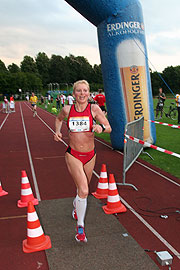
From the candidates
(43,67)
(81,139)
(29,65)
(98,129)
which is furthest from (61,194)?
(43,67)

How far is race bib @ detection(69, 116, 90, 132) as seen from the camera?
3861 millimetres

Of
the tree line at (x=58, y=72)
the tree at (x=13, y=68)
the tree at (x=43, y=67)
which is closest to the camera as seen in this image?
the tree line at (x=58, y=72)

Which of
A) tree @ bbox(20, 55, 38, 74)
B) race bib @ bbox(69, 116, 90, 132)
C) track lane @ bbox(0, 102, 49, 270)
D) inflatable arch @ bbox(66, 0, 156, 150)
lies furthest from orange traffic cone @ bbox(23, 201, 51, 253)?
tree @ bbox(20, 55, 38, 74)

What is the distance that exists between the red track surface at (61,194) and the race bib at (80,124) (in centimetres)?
177

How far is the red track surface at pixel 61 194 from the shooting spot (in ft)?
11.9

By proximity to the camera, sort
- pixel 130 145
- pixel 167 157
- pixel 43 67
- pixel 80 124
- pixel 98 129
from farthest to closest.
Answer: pixel 43 67
pixel 167 157
pixel 130 145
pixel 80 124
pixel 98 129

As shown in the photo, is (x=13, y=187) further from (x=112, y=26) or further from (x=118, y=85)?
(x=112, y=26)

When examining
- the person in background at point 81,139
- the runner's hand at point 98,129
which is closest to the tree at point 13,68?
the person in background at point 81,139

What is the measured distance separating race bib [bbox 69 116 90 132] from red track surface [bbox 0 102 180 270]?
177 centimetres

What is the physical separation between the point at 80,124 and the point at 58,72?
432 ft

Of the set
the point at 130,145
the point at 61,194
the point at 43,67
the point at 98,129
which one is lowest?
the point at 61,194

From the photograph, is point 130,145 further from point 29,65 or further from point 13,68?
point 13,68

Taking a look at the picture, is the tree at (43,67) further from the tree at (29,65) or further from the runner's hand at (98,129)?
the runner's hand at (98,129)

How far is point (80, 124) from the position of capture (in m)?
3.87
